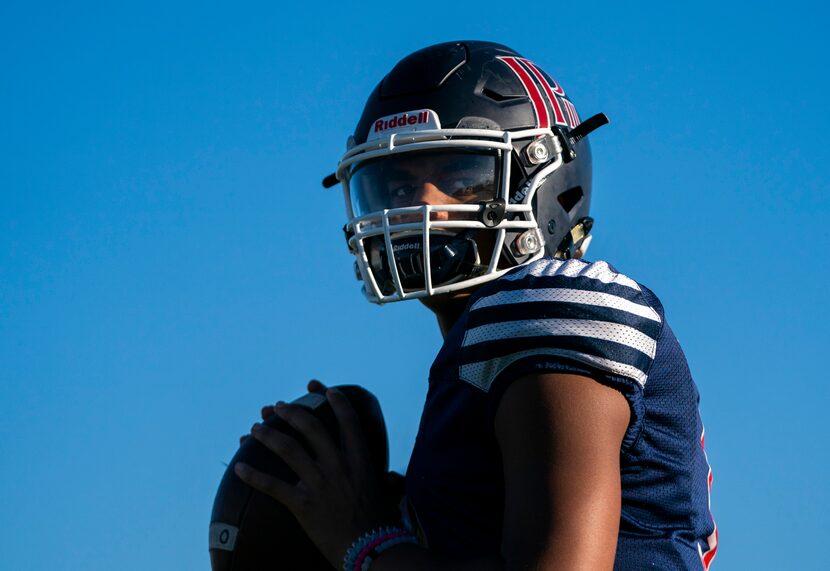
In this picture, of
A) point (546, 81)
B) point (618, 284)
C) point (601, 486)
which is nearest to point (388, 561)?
point (601, 486)

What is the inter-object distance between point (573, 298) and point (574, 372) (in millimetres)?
211

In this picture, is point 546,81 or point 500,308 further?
point 546,81

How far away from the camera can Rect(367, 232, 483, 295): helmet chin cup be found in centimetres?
→ 324

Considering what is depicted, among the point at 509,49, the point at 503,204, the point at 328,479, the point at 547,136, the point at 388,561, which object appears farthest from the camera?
the point at 509,49

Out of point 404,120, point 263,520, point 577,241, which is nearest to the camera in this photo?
point 263,520

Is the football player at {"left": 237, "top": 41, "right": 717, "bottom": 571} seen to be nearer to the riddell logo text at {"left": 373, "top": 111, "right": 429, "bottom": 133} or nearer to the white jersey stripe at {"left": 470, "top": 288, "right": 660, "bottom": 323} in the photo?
the white jersey stripe at {"left": 470, "top": 288, "right": 660, "bottom": 323}

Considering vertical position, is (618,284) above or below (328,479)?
above

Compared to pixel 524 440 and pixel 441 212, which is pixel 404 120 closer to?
pixel 441 212

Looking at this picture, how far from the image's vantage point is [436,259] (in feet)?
10.7

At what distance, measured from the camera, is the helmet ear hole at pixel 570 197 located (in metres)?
3.72

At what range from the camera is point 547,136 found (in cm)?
366

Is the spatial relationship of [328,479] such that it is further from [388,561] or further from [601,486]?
[601,486]

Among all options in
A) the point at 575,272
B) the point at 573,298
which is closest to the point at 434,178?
the point at 575,272

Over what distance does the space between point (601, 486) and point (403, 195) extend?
1.61 m
